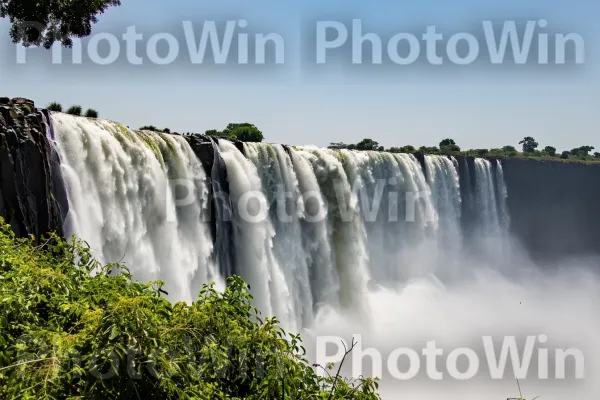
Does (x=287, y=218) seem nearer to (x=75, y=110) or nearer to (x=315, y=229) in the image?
(x=315, y=229)

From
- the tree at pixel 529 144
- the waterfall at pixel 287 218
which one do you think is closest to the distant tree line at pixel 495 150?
the tree at pixel 529 144

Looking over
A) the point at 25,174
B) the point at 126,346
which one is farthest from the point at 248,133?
the point at 126,346

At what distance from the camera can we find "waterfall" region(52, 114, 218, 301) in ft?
32.2

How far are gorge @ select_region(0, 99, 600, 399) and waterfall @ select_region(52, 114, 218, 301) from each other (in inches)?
1.2

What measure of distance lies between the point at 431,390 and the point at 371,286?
220 inches

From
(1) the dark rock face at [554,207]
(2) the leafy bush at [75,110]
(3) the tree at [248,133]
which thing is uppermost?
(3) the tree at [248,133]

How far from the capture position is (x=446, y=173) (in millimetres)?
28938

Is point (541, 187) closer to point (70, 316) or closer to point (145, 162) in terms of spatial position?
point (145, 162)

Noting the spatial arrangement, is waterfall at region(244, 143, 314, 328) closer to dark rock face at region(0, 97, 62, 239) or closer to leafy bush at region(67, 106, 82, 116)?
leafy bush at region(67, 106, 82, 116)

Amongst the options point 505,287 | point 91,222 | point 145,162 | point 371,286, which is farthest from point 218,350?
point 505,287

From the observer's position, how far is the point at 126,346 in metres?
3.44

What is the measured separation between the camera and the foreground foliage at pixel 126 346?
3.39 metres

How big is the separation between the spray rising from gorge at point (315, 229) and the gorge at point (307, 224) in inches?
1.9

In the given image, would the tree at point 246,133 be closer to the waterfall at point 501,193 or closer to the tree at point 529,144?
the waterfall at point 501,193
